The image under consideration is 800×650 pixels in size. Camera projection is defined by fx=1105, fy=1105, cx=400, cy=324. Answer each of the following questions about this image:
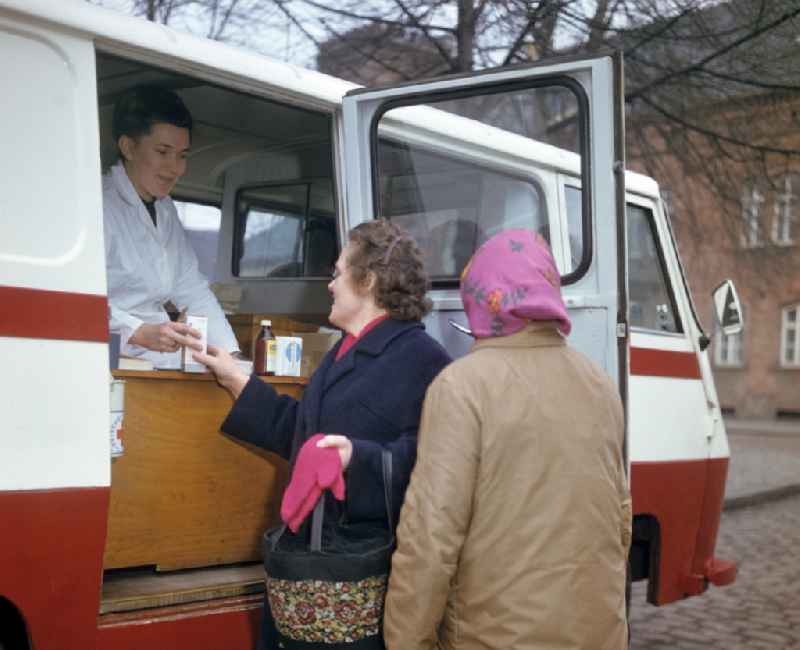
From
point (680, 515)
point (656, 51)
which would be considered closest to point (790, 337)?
point (656, 51)

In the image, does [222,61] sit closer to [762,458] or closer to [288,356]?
[288,356]

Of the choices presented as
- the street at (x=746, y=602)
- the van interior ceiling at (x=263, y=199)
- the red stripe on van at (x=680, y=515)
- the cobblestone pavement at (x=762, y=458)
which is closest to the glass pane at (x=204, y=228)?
the van interior ceiling at (x=263, y=199)

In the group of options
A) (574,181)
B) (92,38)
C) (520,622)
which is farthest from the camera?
(574,181)

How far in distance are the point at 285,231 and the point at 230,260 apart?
431 mm

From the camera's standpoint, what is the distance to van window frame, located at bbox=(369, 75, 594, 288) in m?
3.96

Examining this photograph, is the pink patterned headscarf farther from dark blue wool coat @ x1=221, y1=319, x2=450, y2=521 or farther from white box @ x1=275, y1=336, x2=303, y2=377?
white box @ x1=275, y1=336, x2=303, y2=377

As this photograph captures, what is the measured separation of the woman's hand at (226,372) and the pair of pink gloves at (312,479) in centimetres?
91

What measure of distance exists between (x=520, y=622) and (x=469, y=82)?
2203mm

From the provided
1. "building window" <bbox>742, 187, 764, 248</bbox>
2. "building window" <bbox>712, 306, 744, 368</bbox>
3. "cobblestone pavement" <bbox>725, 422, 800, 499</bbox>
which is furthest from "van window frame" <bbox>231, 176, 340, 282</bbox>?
"building window" <bbox>712, 306, 744, 368</bbox>

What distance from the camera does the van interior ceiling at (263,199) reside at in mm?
5355

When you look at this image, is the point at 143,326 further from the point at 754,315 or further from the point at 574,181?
the point at 754,315

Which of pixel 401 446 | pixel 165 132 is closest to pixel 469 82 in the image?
pixel 165 132

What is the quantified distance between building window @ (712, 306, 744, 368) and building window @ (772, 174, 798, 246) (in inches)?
774

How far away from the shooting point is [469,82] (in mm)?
4148
